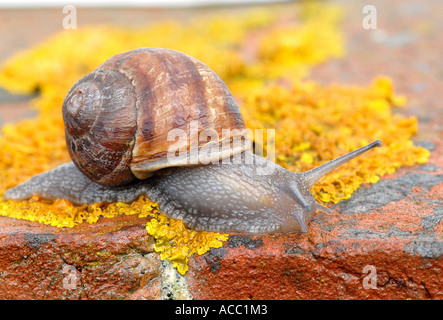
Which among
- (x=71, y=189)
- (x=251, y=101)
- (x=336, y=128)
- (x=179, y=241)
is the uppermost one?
(x=251, y=101)

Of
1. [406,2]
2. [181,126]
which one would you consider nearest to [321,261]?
[181,126]

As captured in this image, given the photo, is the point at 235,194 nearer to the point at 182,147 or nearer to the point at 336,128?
the point at 182,147

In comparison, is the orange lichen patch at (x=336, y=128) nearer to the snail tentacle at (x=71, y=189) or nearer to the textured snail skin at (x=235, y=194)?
the textured snail skin at (x=235, y=194)

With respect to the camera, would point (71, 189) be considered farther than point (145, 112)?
Yes

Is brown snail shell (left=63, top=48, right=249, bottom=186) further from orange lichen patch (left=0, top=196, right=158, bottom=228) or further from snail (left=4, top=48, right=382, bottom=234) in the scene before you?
orange lichen patch (left=0, top=196, right=158, bottom=228)

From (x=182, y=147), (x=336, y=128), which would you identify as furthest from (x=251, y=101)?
(x=182, y=147)

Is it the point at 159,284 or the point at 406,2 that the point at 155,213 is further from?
the point at 406,2

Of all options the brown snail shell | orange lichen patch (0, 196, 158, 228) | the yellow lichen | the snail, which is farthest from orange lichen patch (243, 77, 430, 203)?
orange lichen patch (0, 196, 158, 228)
